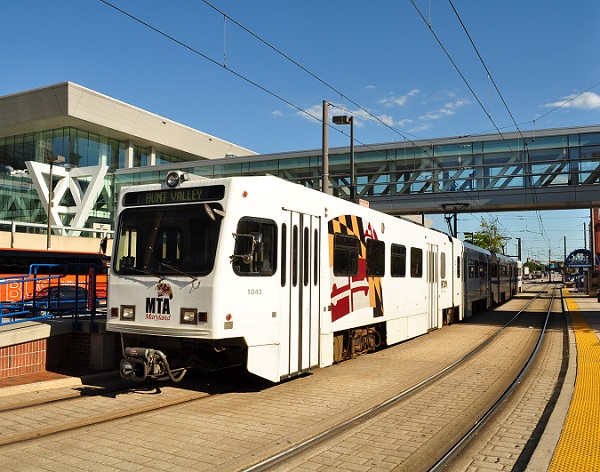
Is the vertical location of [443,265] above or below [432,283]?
above

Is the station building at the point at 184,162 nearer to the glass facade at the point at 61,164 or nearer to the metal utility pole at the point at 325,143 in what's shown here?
the glass facade at the point at 61,164

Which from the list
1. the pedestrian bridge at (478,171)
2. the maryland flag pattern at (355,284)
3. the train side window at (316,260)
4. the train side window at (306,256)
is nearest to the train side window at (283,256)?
the train side window at (306,256)

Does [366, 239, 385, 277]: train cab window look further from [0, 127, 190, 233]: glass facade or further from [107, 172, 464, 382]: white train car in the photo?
[0, 127, 190, 233]: glass facade

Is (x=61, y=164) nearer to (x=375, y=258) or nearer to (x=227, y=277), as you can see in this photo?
(x=375, y=258)

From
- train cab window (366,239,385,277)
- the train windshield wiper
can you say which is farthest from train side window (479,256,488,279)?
the train windshield wiper

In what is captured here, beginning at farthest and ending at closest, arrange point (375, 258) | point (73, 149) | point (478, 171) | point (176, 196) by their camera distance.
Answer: point (73, 149) < point (478, 171) < point (375, 258) < point (176, 196)

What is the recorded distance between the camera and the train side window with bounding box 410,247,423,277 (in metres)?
14.7

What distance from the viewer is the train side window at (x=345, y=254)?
1022 cm

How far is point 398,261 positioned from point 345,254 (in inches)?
134

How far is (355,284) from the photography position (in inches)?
434

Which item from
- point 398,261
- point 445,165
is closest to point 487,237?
point 445,165

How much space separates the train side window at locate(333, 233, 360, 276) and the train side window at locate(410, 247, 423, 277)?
3.93 m

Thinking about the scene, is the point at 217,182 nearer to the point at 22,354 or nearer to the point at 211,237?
the point at 211,237

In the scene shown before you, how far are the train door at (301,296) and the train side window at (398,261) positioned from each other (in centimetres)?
413
